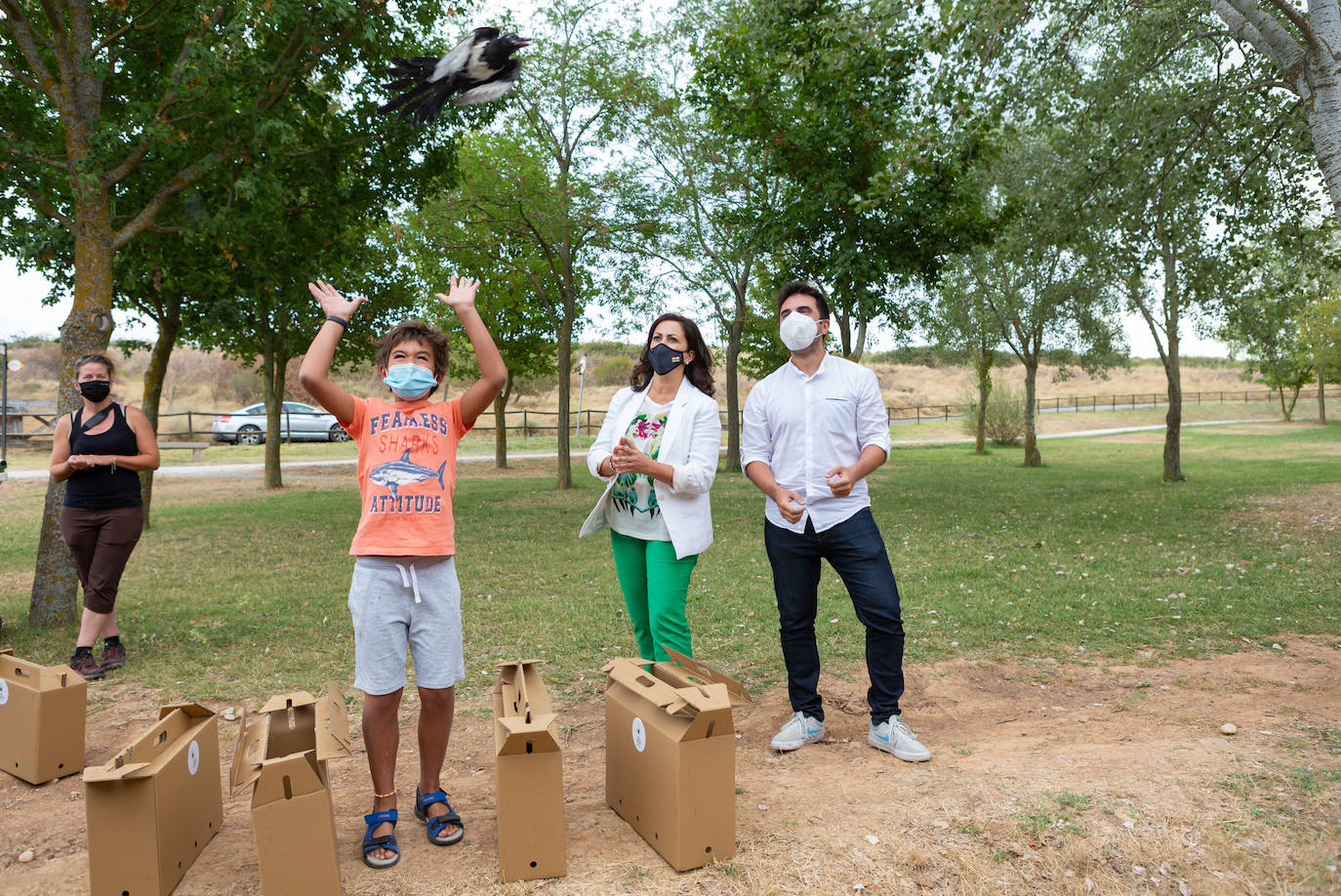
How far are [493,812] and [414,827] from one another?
0.30 metres

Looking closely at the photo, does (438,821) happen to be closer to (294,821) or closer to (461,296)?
(294,821)

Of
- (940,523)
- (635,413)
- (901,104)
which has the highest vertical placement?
(901,104)

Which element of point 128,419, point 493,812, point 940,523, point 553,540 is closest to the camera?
point 493,812

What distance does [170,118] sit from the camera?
7.13 m

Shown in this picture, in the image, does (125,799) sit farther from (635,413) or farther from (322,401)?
(635,413)

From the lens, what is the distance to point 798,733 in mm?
3959

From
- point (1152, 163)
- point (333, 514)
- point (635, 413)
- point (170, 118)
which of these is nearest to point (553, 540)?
point (333, 514)

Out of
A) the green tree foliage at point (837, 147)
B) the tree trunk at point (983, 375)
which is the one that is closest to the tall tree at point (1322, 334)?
the tree trunk at point (983, 375)

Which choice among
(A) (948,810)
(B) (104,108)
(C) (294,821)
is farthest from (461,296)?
(B) (104,108)

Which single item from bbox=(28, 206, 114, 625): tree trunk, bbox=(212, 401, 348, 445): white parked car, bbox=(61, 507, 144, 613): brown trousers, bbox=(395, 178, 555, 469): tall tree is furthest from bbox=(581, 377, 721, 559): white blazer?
bbox=(212, 401, 348, 445): white parked car

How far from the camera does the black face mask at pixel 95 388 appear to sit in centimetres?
496

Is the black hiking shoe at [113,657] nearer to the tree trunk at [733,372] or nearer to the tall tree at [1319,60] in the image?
the tall tree at [1319,60]

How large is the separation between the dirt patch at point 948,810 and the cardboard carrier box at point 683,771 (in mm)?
77

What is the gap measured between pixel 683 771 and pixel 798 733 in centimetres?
130
